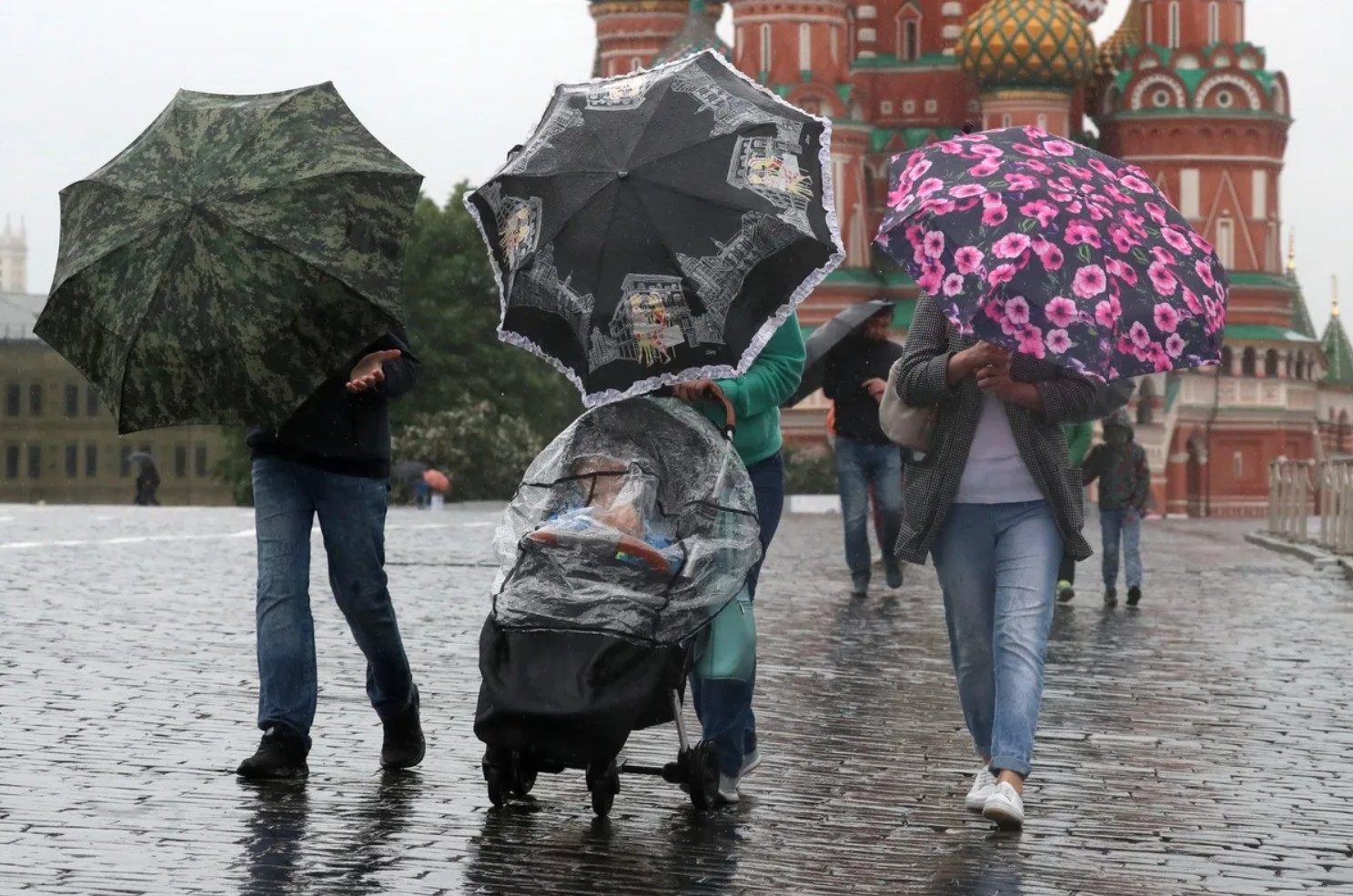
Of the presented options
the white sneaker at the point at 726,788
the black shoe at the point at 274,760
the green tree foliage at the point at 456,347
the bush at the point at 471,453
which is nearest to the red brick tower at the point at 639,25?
the green tree foliage at the point at 456,347

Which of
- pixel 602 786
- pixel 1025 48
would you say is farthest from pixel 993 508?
pixel 1025 48

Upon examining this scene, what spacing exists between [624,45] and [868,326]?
59955 mm

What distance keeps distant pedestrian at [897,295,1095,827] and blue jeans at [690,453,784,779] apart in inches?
15.9

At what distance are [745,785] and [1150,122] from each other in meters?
69.7

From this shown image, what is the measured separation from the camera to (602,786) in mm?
6973

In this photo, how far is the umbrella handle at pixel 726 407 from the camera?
7.25 metres

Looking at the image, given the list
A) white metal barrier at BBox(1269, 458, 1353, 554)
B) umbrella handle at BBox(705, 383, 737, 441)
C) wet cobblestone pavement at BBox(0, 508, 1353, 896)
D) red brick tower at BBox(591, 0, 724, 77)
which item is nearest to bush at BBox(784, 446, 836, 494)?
red brick tower at BBox(591, 0, 724, 77)

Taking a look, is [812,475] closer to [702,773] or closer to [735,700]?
[735,700]

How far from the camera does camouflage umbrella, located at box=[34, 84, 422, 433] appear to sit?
723 centimetres

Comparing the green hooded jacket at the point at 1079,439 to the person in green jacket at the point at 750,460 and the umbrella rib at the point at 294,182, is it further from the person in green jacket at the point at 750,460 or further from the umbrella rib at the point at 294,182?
the umbrella rib at the point at 294,182

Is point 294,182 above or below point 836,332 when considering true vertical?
below

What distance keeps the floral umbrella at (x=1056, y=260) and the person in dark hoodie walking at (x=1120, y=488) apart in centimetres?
1033

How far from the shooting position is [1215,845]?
271 inches

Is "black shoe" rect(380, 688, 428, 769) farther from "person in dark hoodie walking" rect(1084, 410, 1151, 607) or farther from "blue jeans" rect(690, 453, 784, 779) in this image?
"person in dark hoodie walking" rect(1084, 410, 1151, 607)
